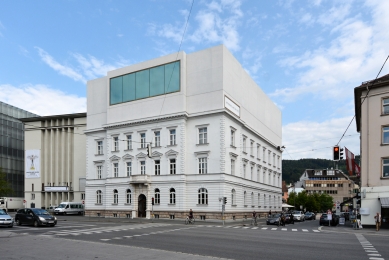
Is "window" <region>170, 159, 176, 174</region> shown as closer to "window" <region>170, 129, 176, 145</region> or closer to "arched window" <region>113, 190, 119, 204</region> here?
"window" <region>170, 129, 176, 145</region>

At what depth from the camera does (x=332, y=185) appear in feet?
511

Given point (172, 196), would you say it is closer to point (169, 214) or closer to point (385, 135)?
point (169, 214)

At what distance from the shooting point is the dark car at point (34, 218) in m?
33.3

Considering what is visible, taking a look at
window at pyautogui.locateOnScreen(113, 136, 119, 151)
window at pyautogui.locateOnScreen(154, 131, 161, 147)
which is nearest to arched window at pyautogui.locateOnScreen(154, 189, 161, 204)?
window at pyautogui.locateOnScreen(154, 131, 161, 147)

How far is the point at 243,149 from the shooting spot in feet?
184

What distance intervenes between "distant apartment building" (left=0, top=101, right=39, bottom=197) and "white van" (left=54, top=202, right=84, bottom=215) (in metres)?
29.2

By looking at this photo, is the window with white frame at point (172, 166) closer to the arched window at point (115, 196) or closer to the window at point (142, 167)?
the window at point (142, 167)

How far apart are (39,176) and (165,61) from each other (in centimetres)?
4179

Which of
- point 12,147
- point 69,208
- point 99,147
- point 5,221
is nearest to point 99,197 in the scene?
point 99,147

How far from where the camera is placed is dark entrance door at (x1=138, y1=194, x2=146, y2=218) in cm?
5444

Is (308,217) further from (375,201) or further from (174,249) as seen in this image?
(174,249)

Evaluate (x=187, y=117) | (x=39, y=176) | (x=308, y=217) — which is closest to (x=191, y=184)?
(x=187, y=117)

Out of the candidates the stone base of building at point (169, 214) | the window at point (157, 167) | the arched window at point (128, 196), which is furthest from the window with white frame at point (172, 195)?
the arched window at point (128, 196)

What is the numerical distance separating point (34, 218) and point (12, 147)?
66804mm
